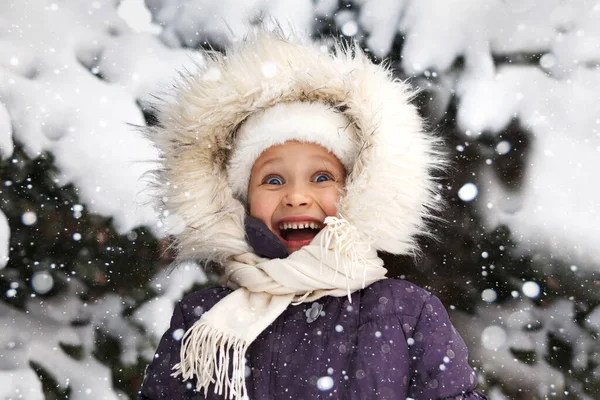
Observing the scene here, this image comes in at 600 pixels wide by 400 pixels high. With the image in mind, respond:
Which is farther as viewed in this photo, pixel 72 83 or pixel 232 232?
pixel 72 83

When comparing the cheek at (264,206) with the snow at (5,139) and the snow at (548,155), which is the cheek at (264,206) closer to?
the snow at (548,155)

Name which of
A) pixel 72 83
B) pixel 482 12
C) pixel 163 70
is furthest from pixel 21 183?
pixel 482 12

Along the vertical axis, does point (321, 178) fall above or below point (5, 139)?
below

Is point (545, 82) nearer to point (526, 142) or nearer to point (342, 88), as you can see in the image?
point (526, 142)

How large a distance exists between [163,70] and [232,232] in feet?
3.89

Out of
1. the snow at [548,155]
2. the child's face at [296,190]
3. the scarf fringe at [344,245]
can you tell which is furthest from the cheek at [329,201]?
the snow at [548,155]

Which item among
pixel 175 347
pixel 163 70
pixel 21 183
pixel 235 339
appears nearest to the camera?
pixel 235 339

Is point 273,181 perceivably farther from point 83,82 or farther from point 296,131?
point 83,82

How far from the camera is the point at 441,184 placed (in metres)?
2.63

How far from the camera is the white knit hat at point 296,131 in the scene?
1901 millimetres

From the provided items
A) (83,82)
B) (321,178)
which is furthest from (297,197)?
(83,82)

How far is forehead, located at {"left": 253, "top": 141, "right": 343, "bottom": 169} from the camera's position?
188 cm

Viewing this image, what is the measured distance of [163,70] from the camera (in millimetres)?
2799

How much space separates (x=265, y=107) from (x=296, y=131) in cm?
16
